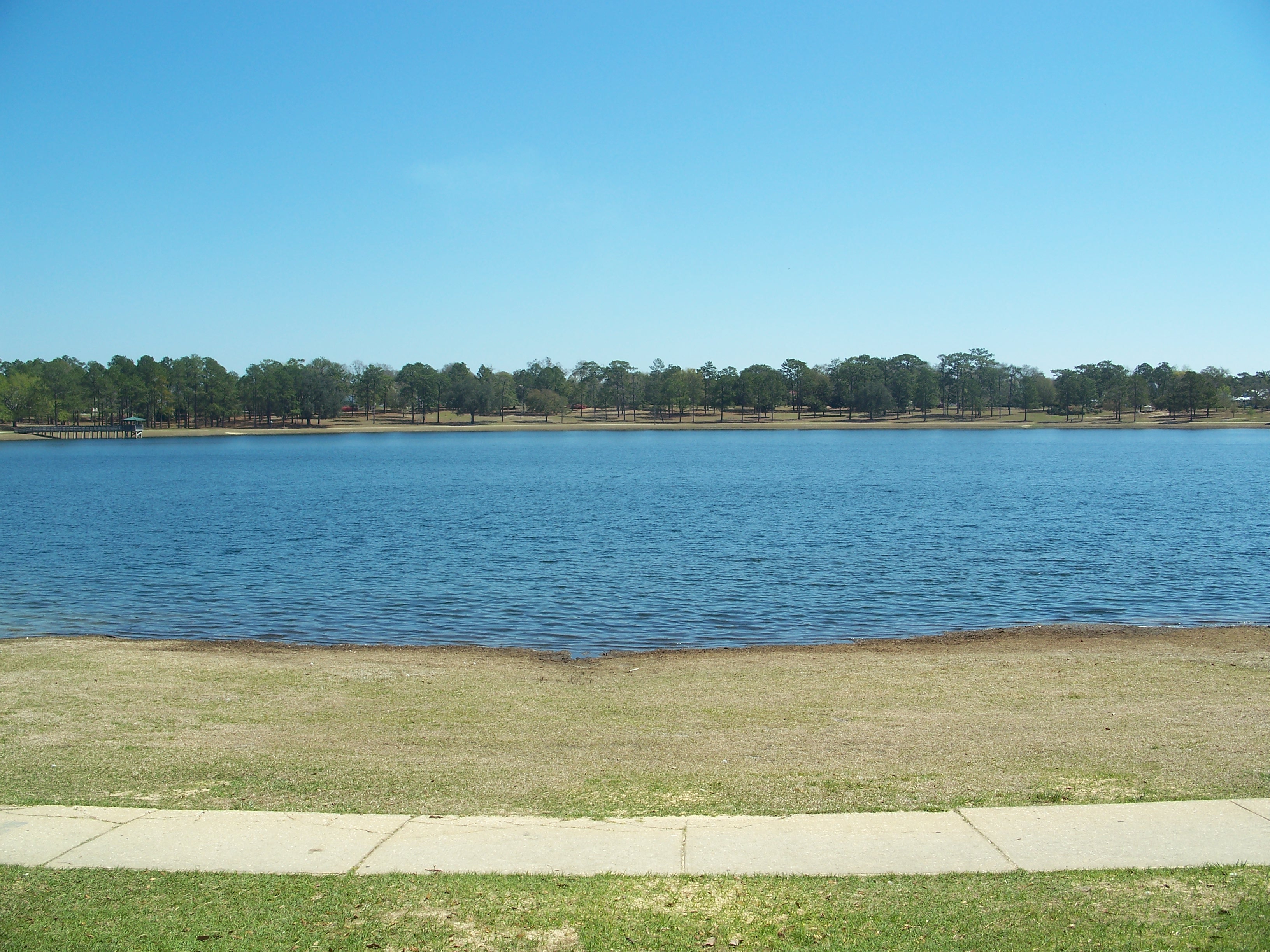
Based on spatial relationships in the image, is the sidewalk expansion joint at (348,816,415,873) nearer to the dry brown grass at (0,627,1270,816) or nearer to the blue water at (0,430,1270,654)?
the dry brown grass at (0,627,1270,816)

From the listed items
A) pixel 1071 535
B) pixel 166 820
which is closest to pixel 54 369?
pixel 1071 535

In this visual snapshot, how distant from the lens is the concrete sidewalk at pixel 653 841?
704cm

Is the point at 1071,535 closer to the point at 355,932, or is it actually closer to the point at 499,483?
the point at 355,932

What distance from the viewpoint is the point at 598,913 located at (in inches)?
245

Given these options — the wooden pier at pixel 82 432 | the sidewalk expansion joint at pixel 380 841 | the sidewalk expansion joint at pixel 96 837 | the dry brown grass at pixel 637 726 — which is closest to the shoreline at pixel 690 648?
the dry brown grass at pixel 637 726

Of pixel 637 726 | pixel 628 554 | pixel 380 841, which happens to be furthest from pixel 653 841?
pixel 628 554

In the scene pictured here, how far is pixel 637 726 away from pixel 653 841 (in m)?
5.22

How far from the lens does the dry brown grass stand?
916cm

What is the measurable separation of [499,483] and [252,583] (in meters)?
44.4

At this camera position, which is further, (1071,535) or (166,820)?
(1071,535)

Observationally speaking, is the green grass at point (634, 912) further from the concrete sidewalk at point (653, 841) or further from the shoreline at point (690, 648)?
the shoreline at point (690, 648)

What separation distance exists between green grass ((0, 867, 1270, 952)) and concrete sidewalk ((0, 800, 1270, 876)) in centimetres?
23

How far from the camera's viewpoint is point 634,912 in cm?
627

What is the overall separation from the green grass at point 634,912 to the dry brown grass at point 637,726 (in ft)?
6.33
